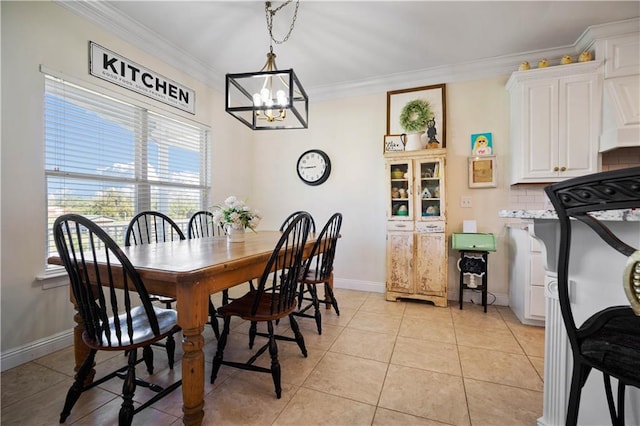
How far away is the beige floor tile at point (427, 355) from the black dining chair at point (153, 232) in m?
1.58

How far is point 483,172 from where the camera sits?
315 cm

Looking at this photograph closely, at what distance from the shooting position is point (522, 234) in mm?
2732

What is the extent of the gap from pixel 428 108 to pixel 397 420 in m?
3.18

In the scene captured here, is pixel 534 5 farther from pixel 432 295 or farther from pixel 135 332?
pixel 135 332

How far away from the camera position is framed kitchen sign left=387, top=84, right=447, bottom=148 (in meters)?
3.29

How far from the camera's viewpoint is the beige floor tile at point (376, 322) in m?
2.45

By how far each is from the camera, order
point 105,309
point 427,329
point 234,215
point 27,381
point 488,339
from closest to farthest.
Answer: point 105,309 → point 27,381 → point 234,215 → point 488,339 → point 427,329

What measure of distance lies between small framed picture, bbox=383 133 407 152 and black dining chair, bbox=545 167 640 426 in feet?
8.93

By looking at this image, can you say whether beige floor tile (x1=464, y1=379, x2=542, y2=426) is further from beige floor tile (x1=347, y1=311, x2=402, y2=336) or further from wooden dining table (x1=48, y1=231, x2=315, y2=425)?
wooden dining table (x1=48, y1=231, x2=315, y2=425)

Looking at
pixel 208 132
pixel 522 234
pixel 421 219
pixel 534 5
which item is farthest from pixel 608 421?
pixel 208 132

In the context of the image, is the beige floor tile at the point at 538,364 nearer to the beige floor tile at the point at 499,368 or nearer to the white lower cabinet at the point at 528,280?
the beige floor tile at the point at 499,368

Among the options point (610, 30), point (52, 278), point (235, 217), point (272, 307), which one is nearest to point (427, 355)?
point (272, 307)

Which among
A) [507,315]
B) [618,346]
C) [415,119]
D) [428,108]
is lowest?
[507,315]

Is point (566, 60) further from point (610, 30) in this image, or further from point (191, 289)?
point (191, 289)
